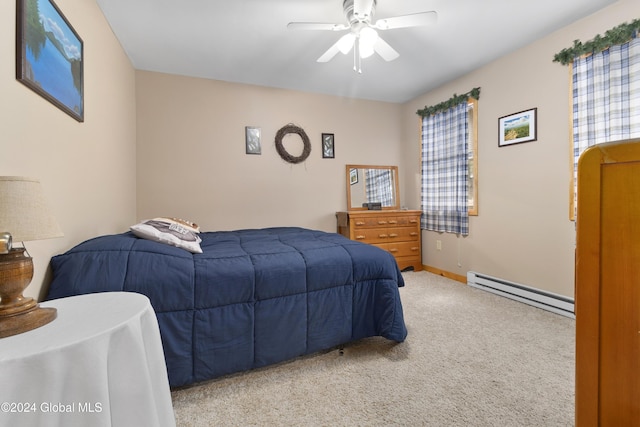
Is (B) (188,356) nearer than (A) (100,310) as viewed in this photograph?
No

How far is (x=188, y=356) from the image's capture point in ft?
4.78

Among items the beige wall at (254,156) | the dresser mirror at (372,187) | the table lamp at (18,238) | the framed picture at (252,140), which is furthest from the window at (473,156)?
the table lamp at (18,238)

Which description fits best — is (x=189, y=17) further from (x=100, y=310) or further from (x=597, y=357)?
(x=597, y=357)

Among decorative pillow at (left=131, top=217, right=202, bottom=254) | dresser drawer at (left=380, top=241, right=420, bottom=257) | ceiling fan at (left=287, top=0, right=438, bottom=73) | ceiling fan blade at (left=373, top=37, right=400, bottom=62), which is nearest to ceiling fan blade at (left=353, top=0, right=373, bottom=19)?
ceiling fan at (left=287, top=0, right=438, bottom=73)

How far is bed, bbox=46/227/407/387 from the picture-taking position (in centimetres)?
138

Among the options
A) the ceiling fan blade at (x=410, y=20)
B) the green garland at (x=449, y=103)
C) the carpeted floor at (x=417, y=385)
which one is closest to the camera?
the carpeted floor at (x=417, y=385)

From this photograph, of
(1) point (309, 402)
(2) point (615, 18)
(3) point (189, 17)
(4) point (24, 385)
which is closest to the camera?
(4) point (24, 385)

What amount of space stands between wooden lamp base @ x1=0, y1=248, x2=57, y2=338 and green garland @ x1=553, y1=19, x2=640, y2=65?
361 centimetres

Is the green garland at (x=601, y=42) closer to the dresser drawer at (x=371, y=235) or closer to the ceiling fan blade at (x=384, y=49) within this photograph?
the ceiling fan blade at (x=384, y=49)

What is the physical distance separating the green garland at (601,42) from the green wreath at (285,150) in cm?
266

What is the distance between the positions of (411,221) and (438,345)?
2228mm

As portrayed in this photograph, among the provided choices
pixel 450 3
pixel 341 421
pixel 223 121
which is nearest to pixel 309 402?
pixel 341 421

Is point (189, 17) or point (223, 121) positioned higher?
point (189, 17)

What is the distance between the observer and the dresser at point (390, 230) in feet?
12.2
